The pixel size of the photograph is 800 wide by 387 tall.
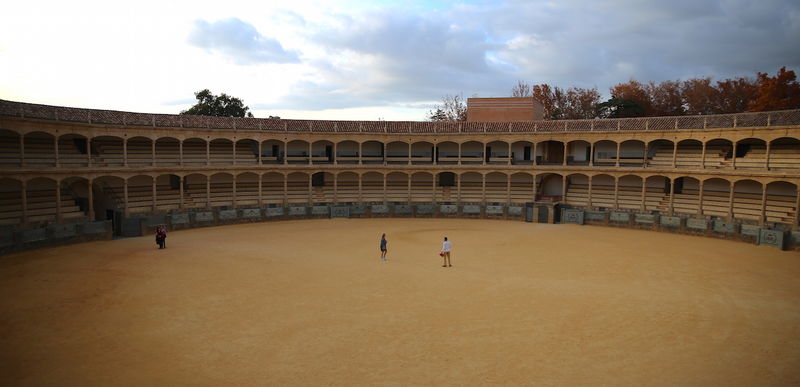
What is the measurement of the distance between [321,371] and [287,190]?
30929mm

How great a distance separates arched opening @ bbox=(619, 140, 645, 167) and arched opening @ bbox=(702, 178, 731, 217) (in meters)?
5.06

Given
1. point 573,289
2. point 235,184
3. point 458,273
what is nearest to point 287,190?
point 235,184

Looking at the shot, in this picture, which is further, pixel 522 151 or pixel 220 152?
pixel 522 151

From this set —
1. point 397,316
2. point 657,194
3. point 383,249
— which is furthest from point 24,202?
point 657,194

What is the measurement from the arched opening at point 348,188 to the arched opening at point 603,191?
60.3 feet

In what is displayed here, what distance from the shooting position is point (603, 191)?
1606 inches

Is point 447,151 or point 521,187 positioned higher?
point 447,151

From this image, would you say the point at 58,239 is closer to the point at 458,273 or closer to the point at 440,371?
the point at 458,273

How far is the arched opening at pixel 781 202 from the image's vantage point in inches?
1194

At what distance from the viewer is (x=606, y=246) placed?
27.2 metres

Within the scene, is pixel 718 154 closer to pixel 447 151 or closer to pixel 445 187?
pixel 445 187

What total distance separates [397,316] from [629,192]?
31.1m

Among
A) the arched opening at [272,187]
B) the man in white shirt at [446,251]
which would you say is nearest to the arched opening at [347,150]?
the arched opening at [272,187]

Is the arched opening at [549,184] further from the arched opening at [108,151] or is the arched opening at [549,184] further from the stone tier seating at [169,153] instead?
the arched opening at [108,151]
